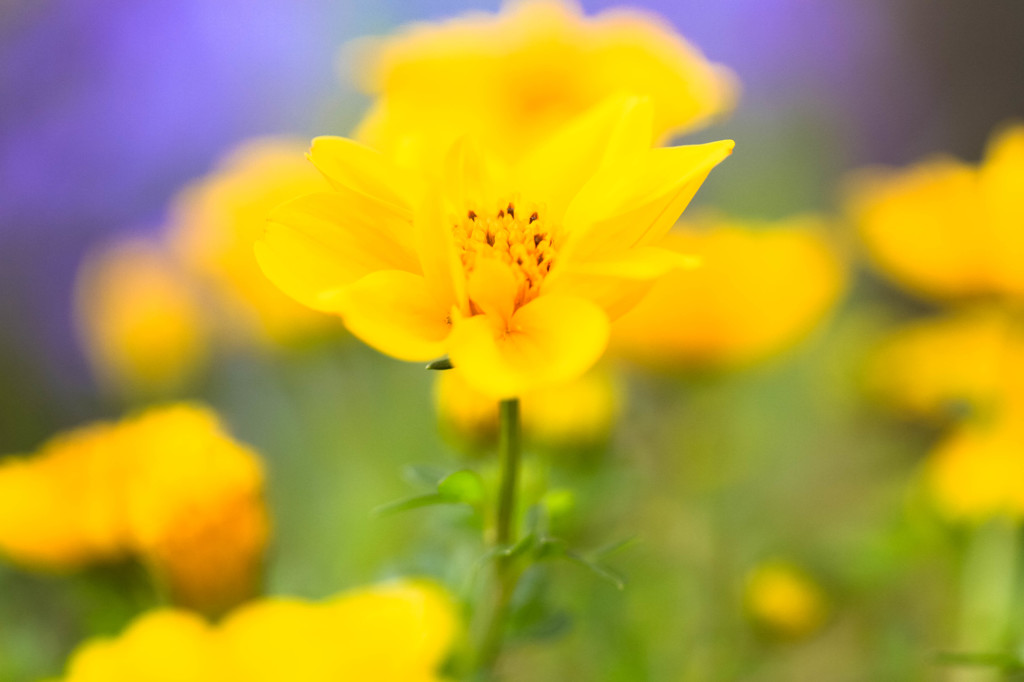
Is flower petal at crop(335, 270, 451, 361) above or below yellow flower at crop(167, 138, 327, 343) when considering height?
above

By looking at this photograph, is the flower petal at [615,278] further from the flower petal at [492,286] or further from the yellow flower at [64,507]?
the yellow flower at [64,507]

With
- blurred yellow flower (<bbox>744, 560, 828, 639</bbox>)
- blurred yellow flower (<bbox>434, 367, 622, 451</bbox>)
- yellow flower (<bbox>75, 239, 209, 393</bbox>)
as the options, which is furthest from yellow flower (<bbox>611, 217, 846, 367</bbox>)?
yellow flower (<bbox>75, 239, 209, 393</bbox>)

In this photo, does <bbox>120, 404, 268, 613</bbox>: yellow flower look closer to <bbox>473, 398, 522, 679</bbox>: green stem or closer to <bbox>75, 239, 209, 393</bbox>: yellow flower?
<bbox>473, 398, 522, 679</bbox>: green stem

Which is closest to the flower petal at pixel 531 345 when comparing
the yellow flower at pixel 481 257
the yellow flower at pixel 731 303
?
the yellow flower at pixel 481 257

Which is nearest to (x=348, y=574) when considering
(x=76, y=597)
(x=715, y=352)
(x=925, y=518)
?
(x=76, y=597)

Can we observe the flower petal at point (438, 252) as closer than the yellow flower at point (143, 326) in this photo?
Yes

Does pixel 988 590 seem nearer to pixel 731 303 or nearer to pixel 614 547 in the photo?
pixel 731 303

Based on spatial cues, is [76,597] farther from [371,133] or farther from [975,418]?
[975,418]

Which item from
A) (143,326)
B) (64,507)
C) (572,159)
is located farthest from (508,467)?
(143,326)
